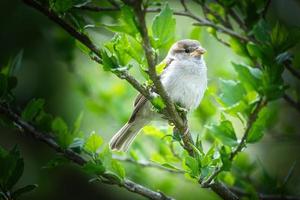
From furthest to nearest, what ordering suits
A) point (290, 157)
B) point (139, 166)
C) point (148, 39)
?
point (290, 157) → point (139, 166) → point (148, 39)

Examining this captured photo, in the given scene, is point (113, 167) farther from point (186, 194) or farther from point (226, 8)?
point (186, 194)

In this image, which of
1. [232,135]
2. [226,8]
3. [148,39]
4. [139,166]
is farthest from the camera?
[139,166]

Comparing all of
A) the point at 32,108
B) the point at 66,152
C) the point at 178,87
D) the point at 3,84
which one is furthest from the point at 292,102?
the point at 3,84

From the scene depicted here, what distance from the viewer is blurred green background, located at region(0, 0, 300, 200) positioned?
129 inches

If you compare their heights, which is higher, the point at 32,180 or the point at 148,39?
the point at 148,39

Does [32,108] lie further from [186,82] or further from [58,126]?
[186,82]

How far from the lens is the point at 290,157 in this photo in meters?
4.20

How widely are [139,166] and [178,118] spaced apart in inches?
41.9

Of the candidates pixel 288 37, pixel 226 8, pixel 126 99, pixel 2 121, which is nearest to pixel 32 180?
pixel 126 99

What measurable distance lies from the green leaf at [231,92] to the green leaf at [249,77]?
0.13 ft

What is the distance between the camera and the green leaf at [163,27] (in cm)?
180

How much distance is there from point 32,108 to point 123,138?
109 centimetres

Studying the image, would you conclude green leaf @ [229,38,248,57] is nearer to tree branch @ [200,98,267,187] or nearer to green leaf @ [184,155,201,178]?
tree branch @ [200,98,267,187]

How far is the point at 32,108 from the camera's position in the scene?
229 centimetres
